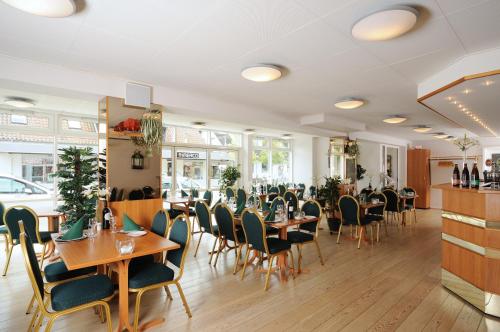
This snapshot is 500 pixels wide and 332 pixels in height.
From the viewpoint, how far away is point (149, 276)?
259 centimetres

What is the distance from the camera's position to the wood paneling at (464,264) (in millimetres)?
2947

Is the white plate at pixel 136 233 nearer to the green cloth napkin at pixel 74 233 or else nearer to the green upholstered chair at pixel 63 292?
the green cloth napkin at pixel 74 233

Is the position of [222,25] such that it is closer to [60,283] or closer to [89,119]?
[60,283]

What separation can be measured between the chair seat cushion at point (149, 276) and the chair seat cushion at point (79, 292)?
212 mm

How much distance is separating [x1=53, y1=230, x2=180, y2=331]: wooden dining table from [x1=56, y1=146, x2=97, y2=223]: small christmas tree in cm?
124

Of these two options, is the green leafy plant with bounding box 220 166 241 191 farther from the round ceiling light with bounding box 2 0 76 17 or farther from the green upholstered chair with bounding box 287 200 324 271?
the round ceiling light with bounding box 2 0 76 17

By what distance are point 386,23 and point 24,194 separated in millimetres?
7505

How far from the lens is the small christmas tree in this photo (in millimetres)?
3916

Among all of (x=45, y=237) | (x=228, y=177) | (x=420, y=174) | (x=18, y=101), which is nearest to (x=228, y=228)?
(x=45, y=237)

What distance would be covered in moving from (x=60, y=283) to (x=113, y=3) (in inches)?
101

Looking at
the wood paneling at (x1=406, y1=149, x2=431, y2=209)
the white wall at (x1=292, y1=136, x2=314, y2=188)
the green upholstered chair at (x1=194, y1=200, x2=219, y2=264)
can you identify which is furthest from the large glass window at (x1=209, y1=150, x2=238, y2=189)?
the wood paneling at (x1=406, y1=149, x2=431, y2=209)

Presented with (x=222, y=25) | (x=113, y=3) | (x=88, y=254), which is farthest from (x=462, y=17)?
(x=88, y=254)

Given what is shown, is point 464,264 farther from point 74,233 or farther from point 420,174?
point 420,174

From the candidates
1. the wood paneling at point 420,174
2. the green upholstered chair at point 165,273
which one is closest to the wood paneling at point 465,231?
the green upholstered chair at point 165,273
